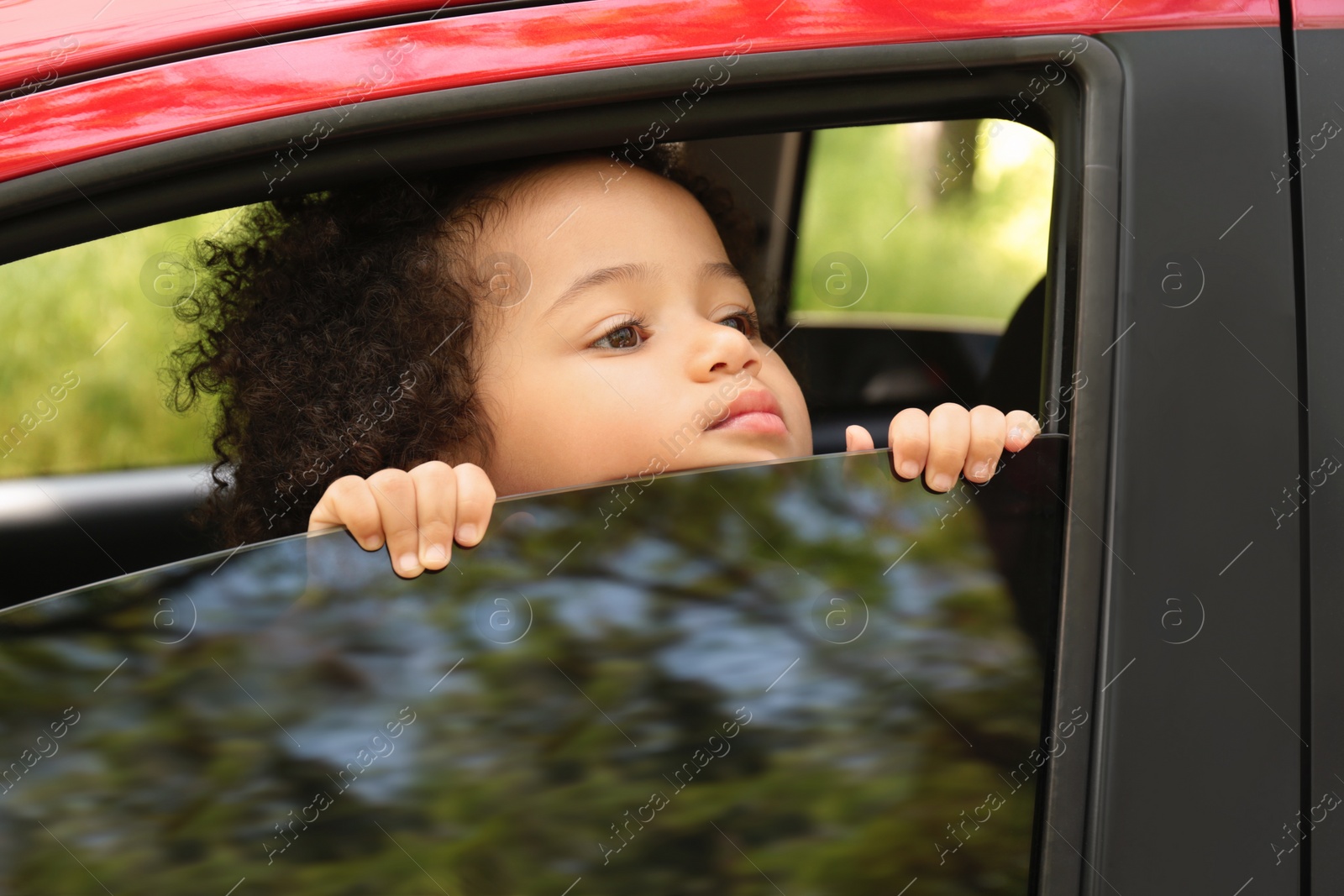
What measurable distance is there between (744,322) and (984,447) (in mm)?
676

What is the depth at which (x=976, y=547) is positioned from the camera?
3.14ft

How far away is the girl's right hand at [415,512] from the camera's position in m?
0.91

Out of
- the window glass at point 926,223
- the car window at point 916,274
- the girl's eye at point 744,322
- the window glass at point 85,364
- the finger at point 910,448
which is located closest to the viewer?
the finger at point 910,448

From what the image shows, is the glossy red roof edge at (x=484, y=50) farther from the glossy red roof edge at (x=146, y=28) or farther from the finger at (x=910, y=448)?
the finger at (x=910, y=448)

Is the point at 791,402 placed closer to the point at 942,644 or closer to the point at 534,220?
the point at 534,220

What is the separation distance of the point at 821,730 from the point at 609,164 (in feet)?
Result: 2.75

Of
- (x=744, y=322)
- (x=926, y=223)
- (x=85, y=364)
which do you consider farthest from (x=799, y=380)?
(x=926, y=223)

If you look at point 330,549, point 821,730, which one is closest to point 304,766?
point 330,549

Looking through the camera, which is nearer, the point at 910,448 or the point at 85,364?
the point at 910,448

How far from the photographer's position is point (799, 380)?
8.86ft

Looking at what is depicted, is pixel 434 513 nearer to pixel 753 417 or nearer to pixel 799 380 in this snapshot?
pixel 753 417

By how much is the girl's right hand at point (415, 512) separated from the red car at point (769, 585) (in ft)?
0.06

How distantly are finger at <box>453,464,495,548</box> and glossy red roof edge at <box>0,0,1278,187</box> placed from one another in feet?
1.11

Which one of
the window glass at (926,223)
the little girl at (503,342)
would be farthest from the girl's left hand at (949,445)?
the window glass at (926,223)
